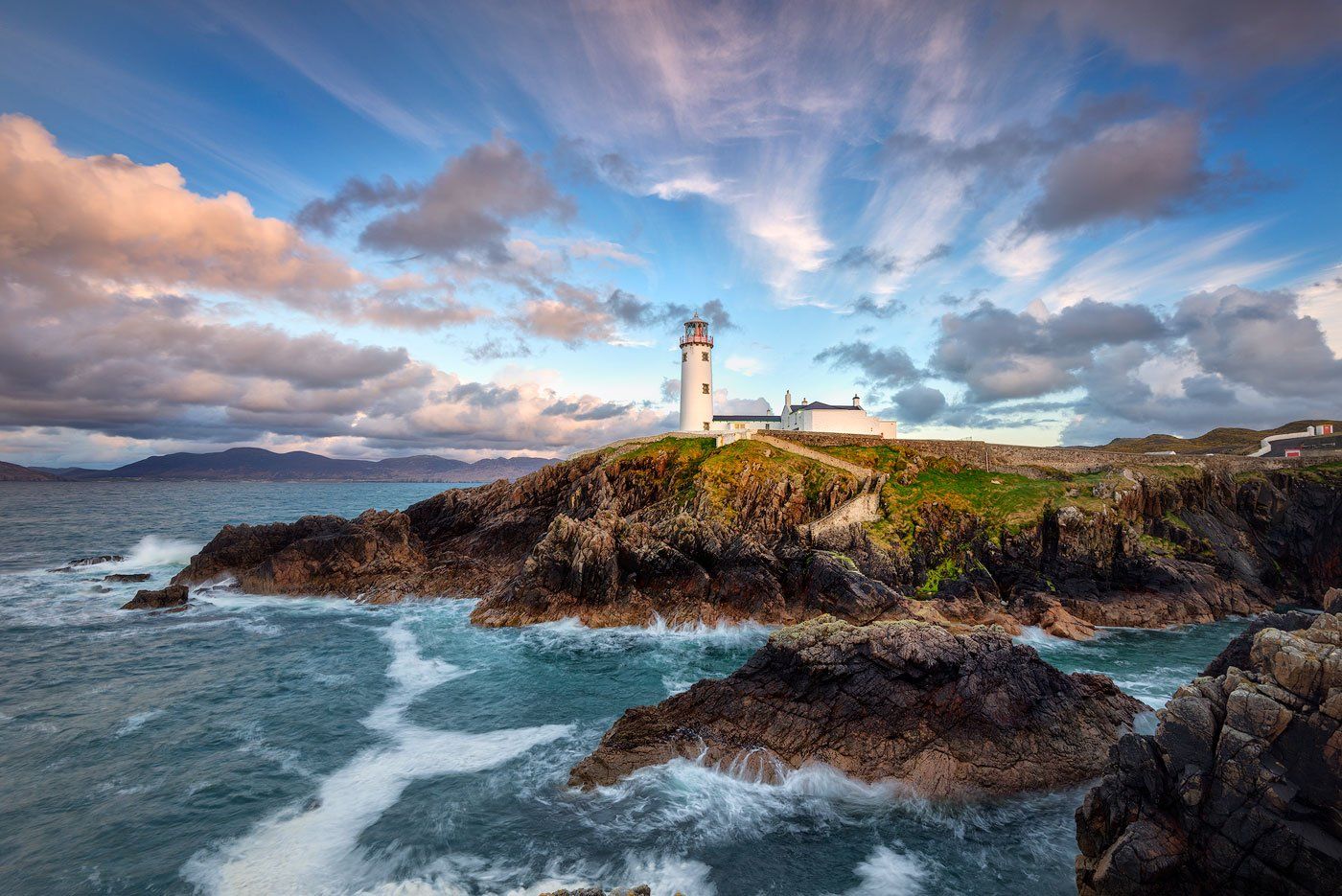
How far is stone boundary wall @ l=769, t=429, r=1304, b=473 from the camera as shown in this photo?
4956 centimetres

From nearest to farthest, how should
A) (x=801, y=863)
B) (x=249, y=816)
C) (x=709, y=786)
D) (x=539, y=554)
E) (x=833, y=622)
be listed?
1. (x=801, y=863)
2. (x=249, y=816)
3. (x=709, y=786)
4. (x=833, y=622)
5. (x=539, y=554)

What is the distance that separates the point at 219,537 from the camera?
4684cm

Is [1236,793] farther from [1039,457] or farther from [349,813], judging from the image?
[1039,457]

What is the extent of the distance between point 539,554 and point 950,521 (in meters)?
29.0

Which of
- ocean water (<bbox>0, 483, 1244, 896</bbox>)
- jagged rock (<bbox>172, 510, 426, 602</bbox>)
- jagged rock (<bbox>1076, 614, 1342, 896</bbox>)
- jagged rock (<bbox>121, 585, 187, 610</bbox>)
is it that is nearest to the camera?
jagged rock (<bbox>1076, 614, 1342, 896</bbox>)

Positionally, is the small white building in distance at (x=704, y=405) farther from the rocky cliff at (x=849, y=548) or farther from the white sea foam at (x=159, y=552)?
the white sea foam at (x=159, y=552)

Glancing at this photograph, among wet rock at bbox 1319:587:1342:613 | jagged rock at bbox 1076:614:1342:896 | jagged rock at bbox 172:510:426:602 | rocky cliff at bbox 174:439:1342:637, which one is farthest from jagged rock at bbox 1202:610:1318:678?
jagged rock at bbox 172:510:426:602

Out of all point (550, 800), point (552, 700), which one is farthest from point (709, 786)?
point (552, 700)

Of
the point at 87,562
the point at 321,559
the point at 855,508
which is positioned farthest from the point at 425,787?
the point at 87,562

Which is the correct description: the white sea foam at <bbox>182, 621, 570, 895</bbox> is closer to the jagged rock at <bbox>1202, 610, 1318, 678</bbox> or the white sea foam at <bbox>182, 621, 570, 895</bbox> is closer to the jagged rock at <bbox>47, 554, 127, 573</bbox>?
the jagged rock at <bbox>1202, 610, 1318, 678</bbox>

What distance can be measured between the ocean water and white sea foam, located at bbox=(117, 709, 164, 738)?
0.29ft

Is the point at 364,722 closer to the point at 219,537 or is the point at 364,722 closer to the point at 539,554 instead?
the point at 539,554

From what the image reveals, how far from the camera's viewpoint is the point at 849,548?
1540 inches

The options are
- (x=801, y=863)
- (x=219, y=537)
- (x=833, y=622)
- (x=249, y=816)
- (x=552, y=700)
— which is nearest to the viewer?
(x=801, y=863)
